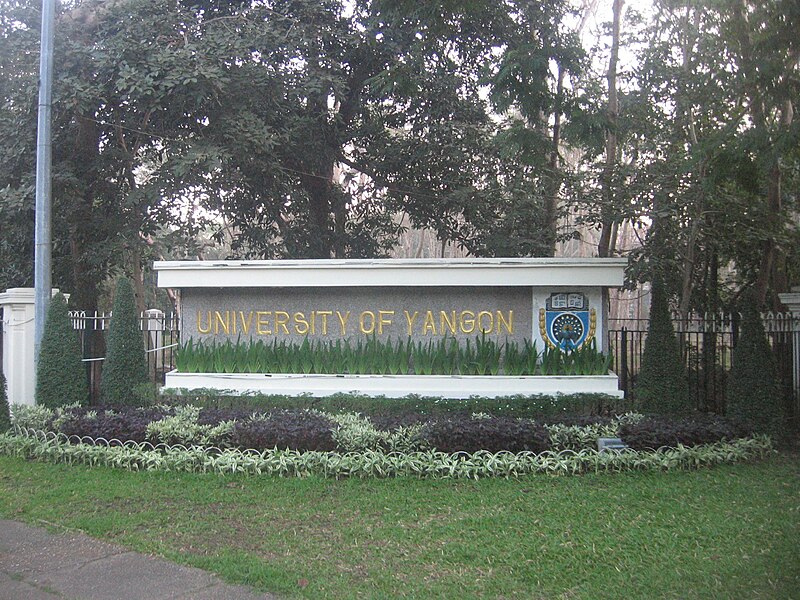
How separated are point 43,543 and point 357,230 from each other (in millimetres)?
11724

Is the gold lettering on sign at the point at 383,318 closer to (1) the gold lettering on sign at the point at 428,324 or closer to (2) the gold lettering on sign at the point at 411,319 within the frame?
(2) the gold lettering on sign at the point at 411,319

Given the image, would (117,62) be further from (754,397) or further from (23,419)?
(754,397)

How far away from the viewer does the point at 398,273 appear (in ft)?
34.1

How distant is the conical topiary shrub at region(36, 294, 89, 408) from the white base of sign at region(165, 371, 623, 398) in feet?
4.49

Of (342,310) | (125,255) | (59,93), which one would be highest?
(59,93)

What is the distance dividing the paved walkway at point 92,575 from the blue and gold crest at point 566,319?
A: 639 centimetres

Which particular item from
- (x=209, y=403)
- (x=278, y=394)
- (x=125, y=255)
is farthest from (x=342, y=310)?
(x=125, y=255)

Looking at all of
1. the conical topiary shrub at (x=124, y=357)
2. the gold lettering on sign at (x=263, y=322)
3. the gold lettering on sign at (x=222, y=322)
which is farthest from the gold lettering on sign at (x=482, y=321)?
the conical topiary shrub at (x=124, y=357)

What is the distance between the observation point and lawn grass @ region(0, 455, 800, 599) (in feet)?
16.2

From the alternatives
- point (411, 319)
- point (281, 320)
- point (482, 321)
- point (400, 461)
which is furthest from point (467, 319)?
point (400, 461)

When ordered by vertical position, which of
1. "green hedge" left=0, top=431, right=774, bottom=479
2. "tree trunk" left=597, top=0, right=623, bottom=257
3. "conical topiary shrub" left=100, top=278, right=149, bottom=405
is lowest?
"green hedge" left=0, top=431, right=774, bottom=479

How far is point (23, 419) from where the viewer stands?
9406 mm

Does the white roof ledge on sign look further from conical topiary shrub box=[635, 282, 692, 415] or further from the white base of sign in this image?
the white base of sign

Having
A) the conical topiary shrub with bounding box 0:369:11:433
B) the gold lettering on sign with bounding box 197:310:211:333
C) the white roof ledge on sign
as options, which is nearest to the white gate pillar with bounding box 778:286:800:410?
the white roof ledge on sign
